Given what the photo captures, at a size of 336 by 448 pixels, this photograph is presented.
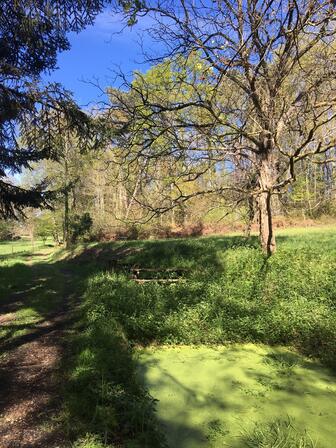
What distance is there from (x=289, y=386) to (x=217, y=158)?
6.75 meters

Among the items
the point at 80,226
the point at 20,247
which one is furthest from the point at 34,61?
the point at 20,247

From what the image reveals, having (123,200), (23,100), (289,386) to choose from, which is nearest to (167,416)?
(289,386)

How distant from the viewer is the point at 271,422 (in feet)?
16.7

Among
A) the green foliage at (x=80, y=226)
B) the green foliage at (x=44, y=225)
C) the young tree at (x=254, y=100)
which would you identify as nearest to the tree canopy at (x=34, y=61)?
the young tree at (x=254, y=100)

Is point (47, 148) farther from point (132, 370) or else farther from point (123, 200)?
point (123, 200)

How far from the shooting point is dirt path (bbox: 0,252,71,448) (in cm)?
436

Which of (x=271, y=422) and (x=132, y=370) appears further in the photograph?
(x=132, y=370)

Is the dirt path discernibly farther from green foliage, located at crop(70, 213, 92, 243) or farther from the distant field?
the distant field

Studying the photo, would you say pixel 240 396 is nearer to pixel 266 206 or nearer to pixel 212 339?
pixel 212 339

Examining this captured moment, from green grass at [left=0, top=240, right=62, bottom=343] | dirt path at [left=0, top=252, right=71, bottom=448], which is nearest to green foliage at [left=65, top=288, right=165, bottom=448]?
dirt path at [left=0, top=252, right=71, bottom=448]

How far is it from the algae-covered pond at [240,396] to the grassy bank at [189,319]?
14.7 inches

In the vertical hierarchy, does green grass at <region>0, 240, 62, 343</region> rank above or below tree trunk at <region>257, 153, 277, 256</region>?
below

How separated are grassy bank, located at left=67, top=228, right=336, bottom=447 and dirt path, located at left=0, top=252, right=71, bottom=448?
28cm

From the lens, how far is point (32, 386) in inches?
221
